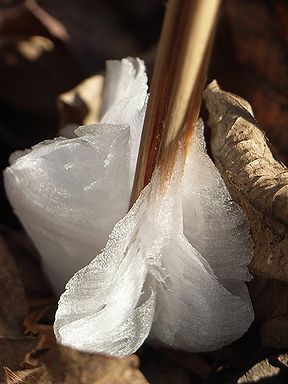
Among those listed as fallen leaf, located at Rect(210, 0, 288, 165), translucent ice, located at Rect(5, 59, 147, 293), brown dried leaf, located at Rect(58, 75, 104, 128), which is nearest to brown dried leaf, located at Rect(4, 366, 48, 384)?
translucent ice, located at Rect(5, 59, 147, 293)

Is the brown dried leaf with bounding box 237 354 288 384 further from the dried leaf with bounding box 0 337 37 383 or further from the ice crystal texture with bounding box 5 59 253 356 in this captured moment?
the dried leaf with bounding box 0 337 37 383

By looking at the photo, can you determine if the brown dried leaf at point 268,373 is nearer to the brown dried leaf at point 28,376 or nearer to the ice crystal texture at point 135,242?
the ice crystal texture at point 135,242

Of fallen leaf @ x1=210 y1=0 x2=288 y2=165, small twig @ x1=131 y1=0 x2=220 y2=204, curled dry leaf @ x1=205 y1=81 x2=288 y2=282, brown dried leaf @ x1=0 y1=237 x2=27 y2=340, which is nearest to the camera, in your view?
small twig @ x1=131 y1=0 x2=220 y2=204

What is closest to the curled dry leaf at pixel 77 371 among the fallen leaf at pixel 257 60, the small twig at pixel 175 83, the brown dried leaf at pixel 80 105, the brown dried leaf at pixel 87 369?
the brown dried leaf at pixel 87 369

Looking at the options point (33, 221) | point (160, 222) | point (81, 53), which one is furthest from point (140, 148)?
point (81, 53)

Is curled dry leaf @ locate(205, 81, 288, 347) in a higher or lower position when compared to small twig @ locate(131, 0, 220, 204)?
lower

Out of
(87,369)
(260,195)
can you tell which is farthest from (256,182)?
(87,369)

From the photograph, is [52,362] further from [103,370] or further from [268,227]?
[268,227]
